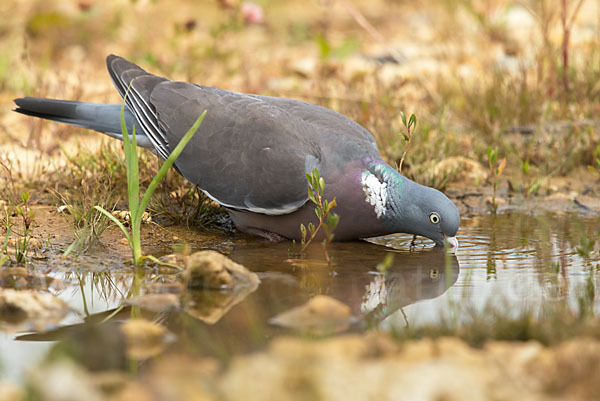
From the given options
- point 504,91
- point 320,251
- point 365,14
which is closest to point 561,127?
point 504,91

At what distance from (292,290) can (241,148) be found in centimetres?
113

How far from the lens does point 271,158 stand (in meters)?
3.97

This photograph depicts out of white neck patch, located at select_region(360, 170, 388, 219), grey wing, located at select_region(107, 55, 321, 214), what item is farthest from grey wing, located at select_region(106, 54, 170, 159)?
white neck patch, located at select_region(360, 170, 388, 219)

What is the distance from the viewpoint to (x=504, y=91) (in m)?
5.95

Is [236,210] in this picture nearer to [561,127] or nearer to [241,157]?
[241,157]

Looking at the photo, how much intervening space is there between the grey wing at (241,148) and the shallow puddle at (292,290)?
0.29m

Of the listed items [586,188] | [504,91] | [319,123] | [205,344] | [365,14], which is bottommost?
[205,344]

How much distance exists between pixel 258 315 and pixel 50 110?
2291 millimetres

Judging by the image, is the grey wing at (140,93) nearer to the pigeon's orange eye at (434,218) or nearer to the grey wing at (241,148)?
the grey wing at (241,148)

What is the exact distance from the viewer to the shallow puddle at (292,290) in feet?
8.52

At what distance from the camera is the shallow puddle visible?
260 cm

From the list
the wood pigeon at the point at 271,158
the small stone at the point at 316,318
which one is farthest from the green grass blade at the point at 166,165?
the small stone at the point at 316,318

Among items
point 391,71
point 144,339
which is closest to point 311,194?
point 144,339

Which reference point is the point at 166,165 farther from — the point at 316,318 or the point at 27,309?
the point at 316,318
